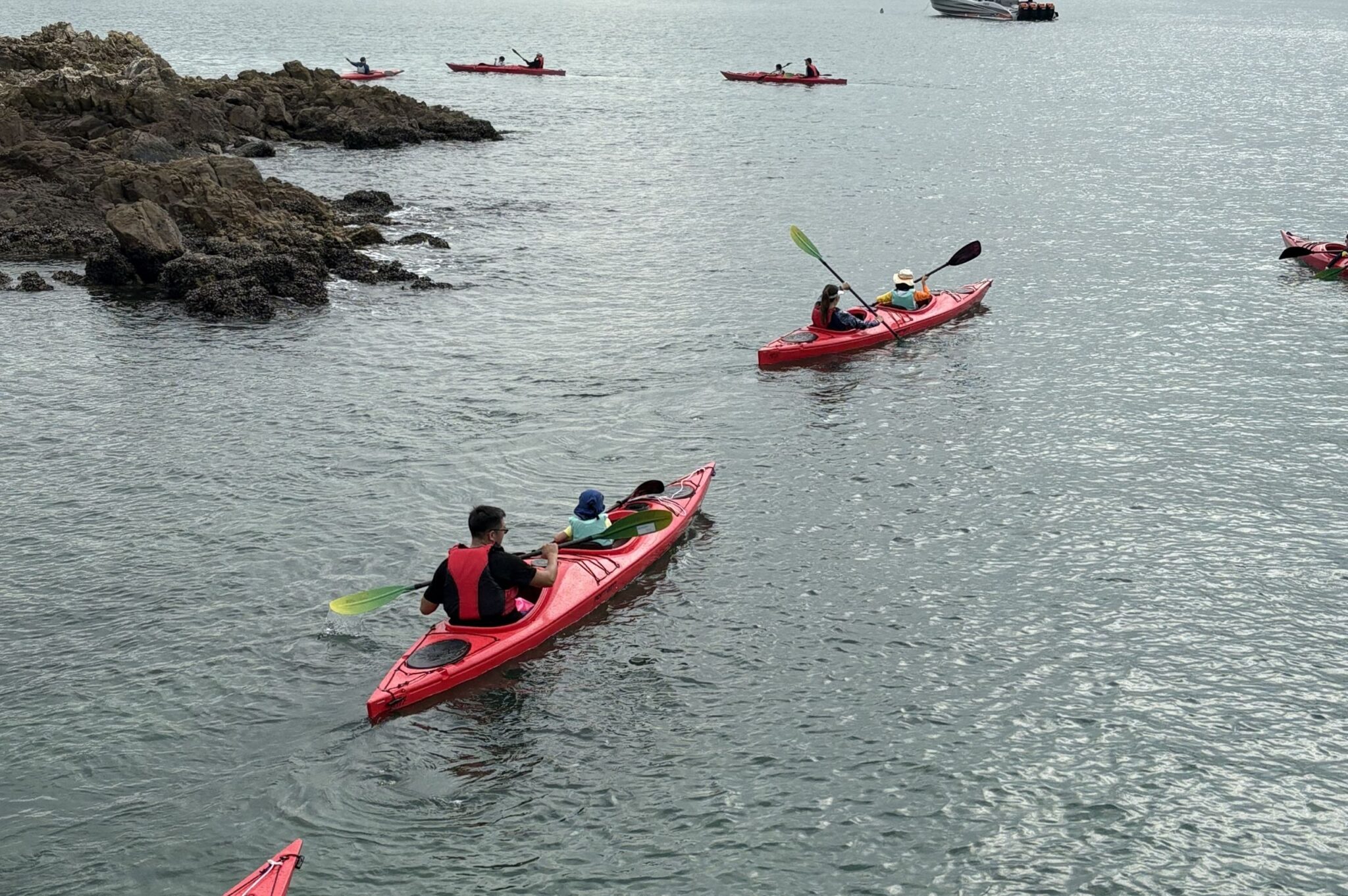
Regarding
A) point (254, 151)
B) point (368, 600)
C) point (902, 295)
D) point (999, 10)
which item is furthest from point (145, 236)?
point (999, 10)

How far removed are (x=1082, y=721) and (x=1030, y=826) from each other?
6.18ft

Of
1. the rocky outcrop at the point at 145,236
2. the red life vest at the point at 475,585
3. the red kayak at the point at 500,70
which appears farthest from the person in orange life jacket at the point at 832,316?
the red kayak at the point at 500,70

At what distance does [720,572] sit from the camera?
15.1 meters

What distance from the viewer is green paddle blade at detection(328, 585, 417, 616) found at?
12.6 meters

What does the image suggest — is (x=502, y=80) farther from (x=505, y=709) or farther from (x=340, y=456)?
(x=505, y=709)

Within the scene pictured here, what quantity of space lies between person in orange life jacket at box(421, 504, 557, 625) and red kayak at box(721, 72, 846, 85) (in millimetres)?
58398

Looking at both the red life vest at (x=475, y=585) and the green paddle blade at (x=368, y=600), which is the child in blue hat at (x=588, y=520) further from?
the green paddle blade at (x=368, y=600)

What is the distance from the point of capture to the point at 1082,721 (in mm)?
12297

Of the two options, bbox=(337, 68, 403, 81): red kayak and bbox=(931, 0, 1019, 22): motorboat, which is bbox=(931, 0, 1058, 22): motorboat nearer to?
bbox=(931, 0, 1019, 22): motorboat

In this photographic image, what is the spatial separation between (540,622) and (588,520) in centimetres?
165

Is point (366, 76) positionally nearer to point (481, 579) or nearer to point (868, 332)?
point (868, 332)

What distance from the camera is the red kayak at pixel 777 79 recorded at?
6744 centimetres

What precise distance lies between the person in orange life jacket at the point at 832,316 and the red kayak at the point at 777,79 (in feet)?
153

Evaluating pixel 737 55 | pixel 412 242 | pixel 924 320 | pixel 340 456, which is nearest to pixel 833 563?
pixel 340 456
